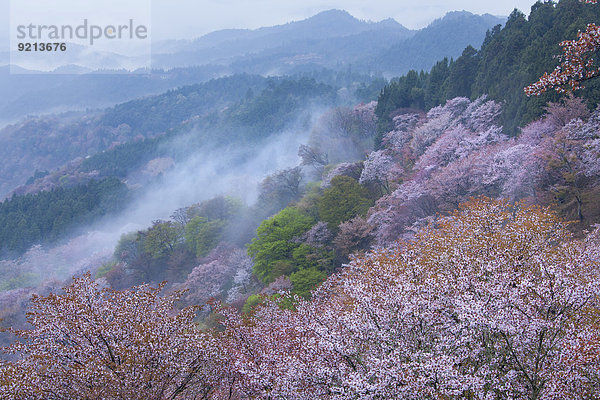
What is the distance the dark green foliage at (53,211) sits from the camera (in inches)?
2687

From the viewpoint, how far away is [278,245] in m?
30.2

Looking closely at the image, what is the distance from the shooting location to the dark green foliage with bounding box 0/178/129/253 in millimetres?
68250

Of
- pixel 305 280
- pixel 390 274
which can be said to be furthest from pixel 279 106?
pixel 390 274

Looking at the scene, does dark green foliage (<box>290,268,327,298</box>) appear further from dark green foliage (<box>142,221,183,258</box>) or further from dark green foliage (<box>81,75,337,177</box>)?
dark green foliage (<box>81,75,337,177</box>)

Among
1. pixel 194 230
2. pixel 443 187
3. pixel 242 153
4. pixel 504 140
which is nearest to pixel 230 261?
pixel 194 230

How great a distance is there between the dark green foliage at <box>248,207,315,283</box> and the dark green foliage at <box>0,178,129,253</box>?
172ft

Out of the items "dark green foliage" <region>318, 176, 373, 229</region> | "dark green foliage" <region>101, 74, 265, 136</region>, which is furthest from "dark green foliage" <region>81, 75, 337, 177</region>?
"dark green foliage" <region>318, 176, 373, 229</region>

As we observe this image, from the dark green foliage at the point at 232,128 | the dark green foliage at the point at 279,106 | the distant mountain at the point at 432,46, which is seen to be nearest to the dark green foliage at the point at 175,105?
the dark green foliage at the point at 232,128

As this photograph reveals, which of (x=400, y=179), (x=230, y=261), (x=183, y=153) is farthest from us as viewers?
(x=183, y=153)

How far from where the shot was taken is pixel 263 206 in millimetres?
→ 47344

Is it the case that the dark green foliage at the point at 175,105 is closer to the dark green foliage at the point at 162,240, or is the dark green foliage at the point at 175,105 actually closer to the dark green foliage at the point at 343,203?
the dark green foliage at the point at 162,240

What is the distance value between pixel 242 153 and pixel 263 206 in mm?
45097

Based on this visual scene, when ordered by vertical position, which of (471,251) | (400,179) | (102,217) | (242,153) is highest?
(471,251)

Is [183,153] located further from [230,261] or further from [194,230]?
[230,261]
